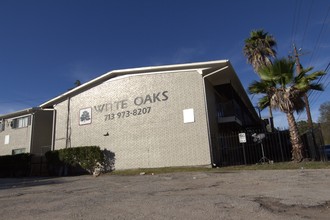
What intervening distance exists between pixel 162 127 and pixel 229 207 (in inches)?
461

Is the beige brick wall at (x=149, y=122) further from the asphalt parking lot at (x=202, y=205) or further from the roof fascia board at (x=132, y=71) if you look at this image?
the asphalt parking lot at (x=202, y=205)

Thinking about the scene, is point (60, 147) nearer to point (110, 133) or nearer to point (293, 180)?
point (110, 133)

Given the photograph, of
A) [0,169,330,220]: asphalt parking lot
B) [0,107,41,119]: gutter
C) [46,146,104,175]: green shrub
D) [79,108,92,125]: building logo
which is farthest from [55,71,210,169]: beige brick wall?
[0,169,330,220]: asphalt parking lot

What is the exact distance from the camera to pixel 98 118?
19859 millimetres

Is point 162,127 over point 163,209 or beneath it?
over

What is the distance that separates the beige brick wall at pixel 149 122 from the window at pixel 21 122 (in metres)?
7.50

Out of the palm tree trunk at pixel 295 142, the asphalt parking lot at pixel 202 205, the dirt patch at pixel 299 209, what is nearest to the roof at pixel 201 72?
the palm tree trunk at pixel 295 142

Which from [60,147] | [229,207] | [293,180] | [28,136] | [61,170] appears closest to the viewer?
[229,207]

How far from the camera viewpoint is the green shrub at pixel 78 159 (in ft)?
61.2

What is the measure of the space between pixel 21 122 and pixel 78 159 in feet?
35.8

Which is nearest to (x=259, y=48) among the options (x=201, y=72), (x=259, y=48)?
(x=259, y=48)

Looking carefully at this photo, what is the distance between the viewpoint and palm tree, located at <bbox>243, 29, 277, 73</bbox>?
2616 cm

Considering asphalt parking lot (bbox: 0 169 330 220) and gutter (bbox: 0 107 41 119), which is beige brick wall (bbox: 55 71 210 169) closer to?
gutter (bbox: 0 107 41 119)

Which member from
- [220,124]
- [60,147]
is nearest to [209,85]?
[220,124]
